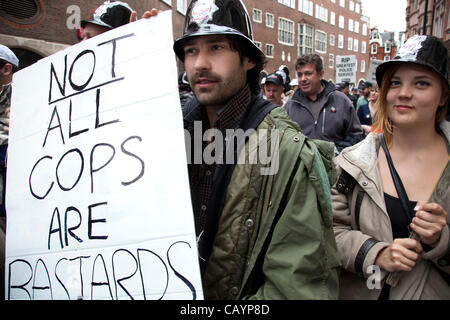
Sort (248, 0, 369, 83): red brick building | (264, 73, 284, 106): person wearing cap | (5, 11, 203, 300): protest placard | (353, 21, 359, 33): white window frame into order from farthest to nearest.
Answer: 1. (353, 21, 359, 33): white window frame
2. (248, 0, 369, 83): red brick building
3. (264, 73, 284, 106): person wearing cap
4. (5, 11, 203, 300): protest placard

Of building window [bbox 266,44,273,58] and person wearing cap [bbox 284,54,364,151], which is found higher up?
building window [bbox 266,44,273,58]

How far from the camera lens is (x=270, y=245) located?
1229 mm

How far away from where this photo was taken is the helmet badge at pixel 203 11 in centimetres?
140

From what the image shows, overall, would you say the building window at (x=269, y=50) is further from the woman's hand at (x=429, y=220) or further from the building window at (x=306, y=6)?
the woman's hand at (x=429, y=220)

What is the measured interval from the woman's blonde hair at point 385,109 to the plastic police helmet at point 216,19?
766 millimetres

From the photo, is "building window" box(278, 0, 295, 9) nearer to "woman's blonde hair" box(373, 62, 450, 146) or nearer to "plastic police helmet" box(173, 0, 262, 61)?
"woman's blonde hair" box(373, 62, 450, 146)

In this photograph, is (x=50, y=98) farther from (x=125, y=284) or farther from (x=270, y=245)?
(x=270, y=245)

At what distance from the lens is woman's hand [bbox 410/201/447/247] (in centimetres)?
136

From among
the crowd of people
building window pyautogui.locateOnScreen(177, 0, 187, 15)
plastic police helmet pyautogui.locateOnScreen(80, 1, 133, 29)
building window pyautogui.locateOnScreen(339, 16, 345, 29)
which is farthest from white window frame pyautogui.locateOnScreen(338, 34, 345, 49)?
the crowd of people

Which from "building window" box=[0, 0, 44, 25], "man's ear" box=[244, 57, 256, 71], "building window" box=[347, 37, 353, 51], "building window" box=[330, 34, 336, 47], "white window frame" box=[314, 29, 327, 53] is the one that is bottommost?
"man's ear" box=[244, 57, 256, 71]

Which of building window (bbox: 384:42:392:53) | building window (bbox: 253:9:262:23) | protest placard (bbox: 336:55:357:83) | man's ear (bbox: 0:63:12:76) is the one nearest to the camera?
man's ear (bbox: 0:63:12:76)

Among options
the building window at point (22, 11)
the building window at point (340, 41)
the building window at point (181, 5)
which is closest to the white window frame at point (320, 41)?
the building window at point (340, 41)
